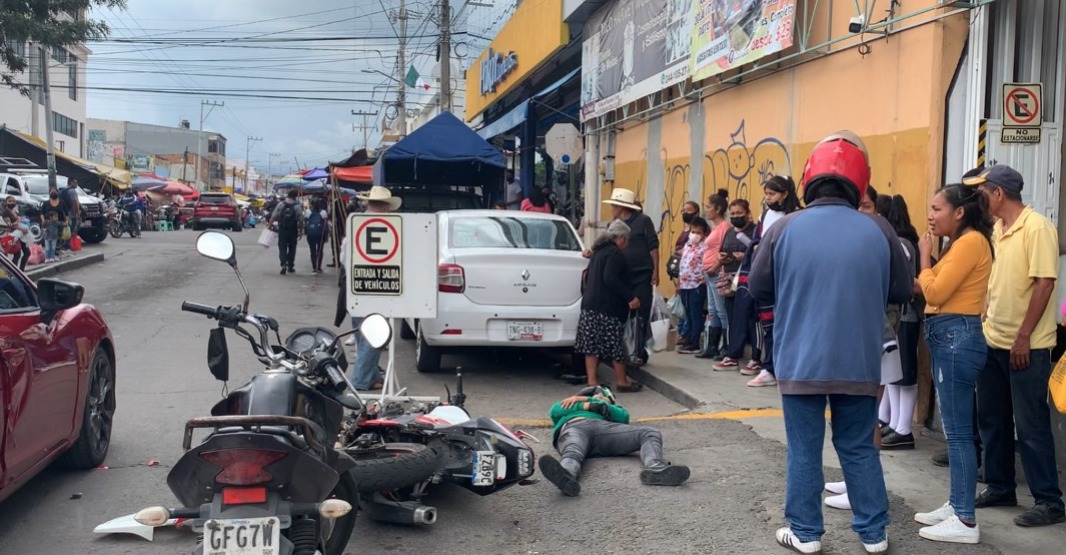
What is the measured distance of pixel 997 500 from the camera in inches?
199

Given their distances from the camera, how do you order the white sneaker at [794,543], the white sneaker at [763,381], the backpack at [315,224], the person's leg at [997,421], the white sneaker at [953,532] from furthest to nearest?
the backpack at [315,224]
the white sneaker at [763,381]
the person's leg at [997,421]
the white sneaker at [953,532]
the white sneaker at [794,543]

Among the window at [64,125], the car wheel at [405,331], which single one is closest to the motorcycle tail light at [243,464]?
the car wheel at [405,331]

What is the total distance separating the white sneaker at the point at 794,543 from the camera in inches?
173

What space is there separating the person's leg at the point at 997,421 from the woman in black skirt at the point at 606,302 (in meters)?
3.81

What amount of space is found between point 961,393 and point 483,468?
94.0 inches

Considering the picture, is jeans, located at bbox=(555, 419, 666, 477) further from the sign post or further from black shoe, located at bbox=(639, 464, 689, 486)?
the sign post

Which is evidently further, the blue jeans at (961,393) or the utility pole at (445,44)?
the utility pole at (445,44)

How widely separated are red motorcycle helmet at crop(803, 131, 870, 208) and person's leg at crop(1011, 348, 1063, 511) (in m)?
1.32

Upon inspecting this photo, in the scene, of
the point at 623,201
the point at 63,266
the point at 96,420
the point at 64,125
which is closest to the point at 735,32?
the point at 623,201

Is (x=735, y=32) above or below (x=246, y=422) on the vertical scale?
above

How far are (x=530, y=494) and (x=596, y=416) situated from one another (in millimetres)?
810

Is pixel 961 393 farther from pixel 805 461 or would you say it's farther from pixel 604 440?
pixel 604 440

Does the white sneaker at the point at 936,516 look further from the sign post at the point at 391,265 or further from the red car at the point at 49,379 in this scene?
the red car at the point at 49,379

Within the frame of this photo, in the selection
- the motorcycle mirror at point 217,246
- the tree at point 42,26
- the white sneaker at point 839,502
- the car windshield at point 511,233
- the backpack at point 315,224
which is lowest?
the white sneaker at point 839,502
